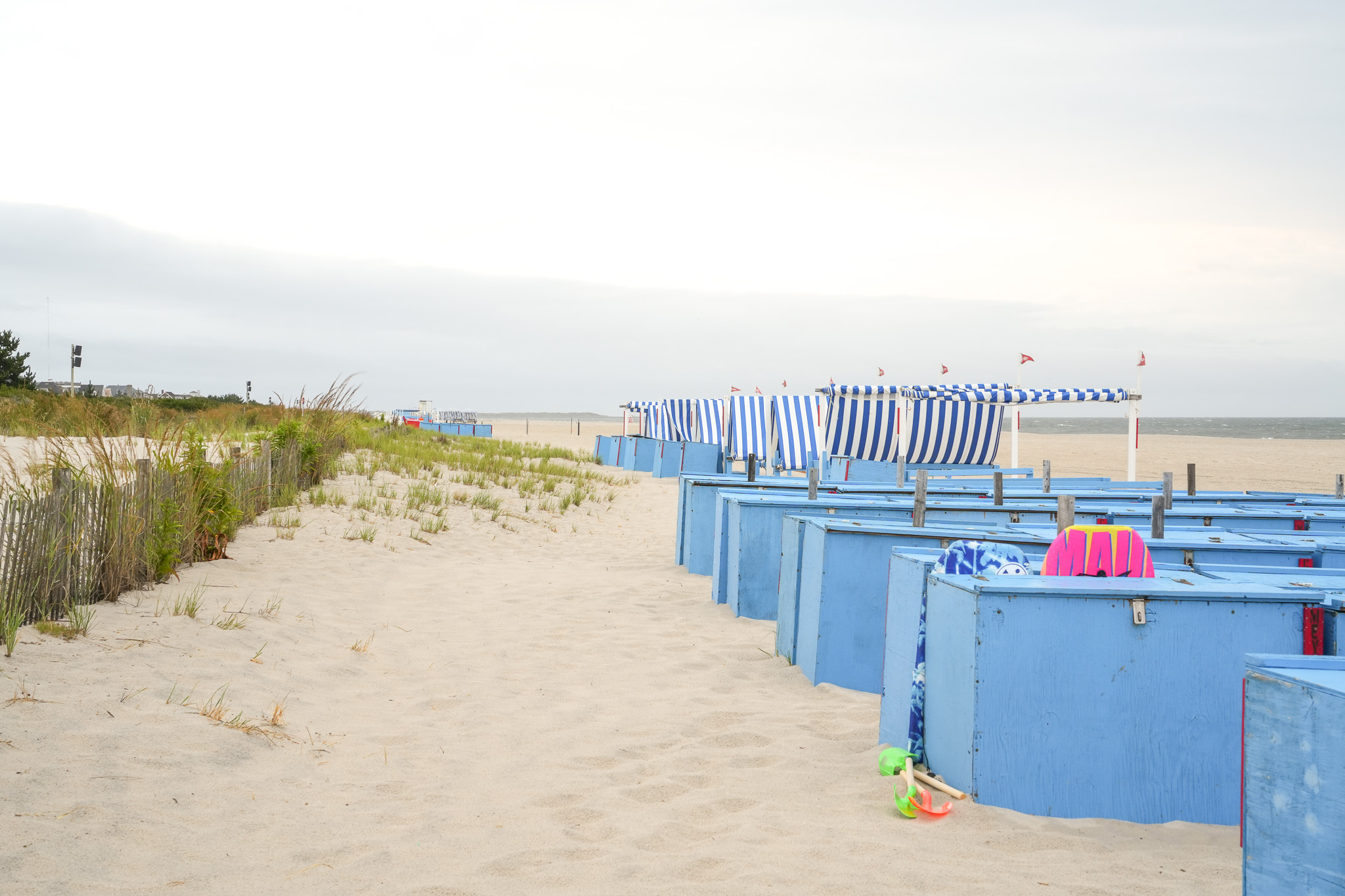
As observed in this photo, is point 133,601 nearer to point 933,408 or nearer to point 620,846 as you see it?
point 620,846

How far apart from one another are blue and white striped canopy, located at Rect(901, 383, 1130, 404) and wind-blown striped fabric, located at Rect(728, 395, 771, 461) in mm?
4481

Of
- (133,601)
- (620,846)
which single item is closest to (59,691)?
(133,601)

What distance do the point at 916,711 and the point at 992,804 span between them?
51cm

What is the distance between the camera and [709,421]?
2212cm

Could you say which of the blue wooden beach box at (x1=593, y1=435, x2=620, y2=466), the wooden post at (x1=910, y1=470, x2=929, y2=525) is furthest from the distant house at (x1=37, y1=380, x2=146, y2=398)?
the wooden post at (x1=910, y1=470, x2=929, y2=525)

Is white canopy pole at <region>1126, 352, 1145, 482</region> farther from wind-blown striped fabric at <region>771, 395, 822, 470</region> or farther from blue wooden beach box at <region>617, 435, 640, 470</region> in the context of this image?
blue wooden beach box at <region>617, 435, 640, 470</region>

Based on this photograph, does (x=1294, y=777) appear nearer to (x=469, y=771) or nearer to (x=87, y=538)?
(x=469, y=771)

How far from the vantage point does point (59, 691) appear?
13.1ft

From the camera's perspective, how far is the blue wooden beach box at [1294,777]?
6.57 ft

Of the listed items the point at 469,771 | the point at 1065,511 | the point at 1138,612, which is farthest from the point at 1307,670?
the point at 469,771

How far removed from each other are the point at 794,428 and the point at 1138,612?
14.6 meters

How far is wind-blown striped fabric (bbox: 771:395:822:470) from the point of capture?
1720cm

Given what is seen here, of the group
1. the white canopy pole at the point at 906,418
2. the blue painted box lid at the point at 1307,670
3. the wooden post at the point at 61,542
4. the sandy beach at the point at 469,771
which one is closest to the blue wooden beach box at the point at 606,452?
the white canopy pole at the point at 906,418

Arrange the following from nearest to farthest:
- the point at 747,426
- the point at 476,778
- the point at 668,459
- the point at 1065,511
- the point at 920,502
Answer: the point at 476,778 < the point at 1065,511 < the point at 920,502 < the point at 747,426 < the point at 668,459
